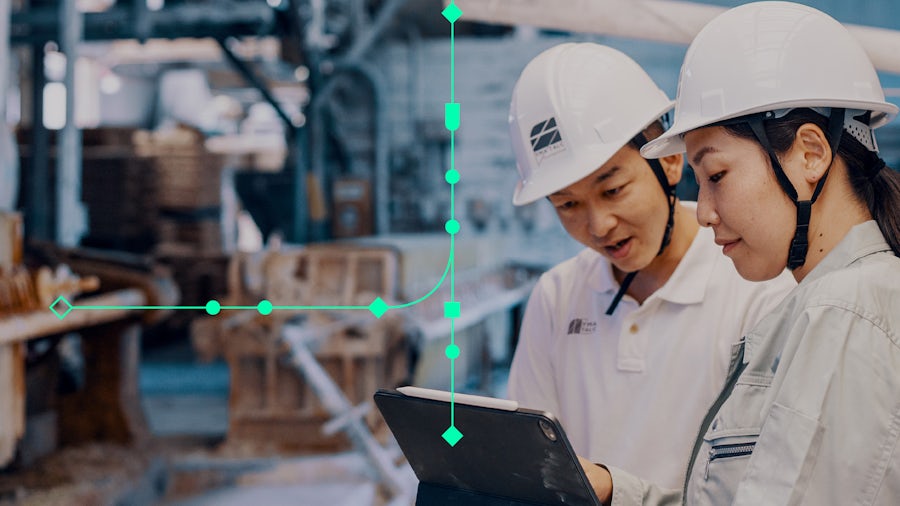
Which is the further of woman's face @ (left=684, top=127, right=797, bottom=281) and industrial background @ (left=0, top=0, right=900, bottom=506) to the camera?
industrial background @ (left=0, top=0, right=900, bottom=506)

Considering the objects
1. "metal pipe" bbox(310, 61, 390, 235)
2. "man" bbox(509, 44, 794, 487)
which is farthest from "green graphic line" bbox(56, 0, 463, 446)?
"metal pipe" bbox(310, 61, 390, 235)

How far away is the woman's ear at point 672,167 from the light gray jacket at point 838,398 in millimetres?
703

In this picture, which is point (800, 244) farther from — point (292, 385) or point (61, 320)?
point (292, 385)

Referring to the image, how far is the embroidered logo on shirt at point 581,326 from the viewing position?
6.06 ft

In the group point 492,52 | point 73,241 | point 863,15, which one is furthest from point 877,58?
point 492,52

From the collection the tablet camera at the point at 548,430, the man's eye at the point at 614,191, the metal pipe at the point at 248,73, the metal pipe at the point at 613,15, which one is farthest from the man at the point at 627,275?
the metal pipe at the point at 248,73

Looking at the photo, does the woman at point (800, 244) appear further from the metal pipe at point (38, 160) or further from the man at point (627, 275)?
the metal pipe at point (38, 160)

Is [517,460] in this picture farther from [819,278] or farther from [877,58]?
[877,58]

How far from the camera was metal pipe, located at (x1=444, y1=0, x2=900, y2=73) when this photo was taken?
6.31 ft

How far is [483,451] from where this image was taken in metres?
1.29

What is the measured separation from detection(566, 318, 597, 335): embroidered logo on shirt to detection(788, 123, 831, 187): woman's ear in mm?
781

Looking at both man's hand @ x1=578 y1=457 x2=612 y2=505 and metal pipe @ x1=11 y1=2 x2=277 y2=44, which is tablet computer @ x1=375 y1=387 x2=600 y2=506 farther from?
metal pipe @ x1=11 y1=2 x2=277 y2=44

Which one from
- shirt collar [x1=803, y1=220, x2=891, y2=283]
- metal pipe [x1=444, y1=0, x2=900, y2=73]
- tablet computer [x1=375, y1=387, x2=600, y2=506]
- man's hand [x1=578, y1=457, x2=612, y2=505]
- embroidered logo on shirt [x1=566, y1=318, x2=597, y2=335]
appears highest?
metal pipe [x1=444, y1=0, x2=900, y2=73]

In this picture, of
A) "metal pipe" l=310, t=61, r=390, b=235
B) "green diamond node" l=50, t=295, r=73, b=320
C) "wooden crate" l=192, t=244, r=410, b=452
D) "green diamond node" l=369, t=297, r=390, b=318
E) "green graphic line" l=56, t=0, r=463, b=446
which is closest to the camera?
"green graphic line" l=56, t=0, r=463, b=446
